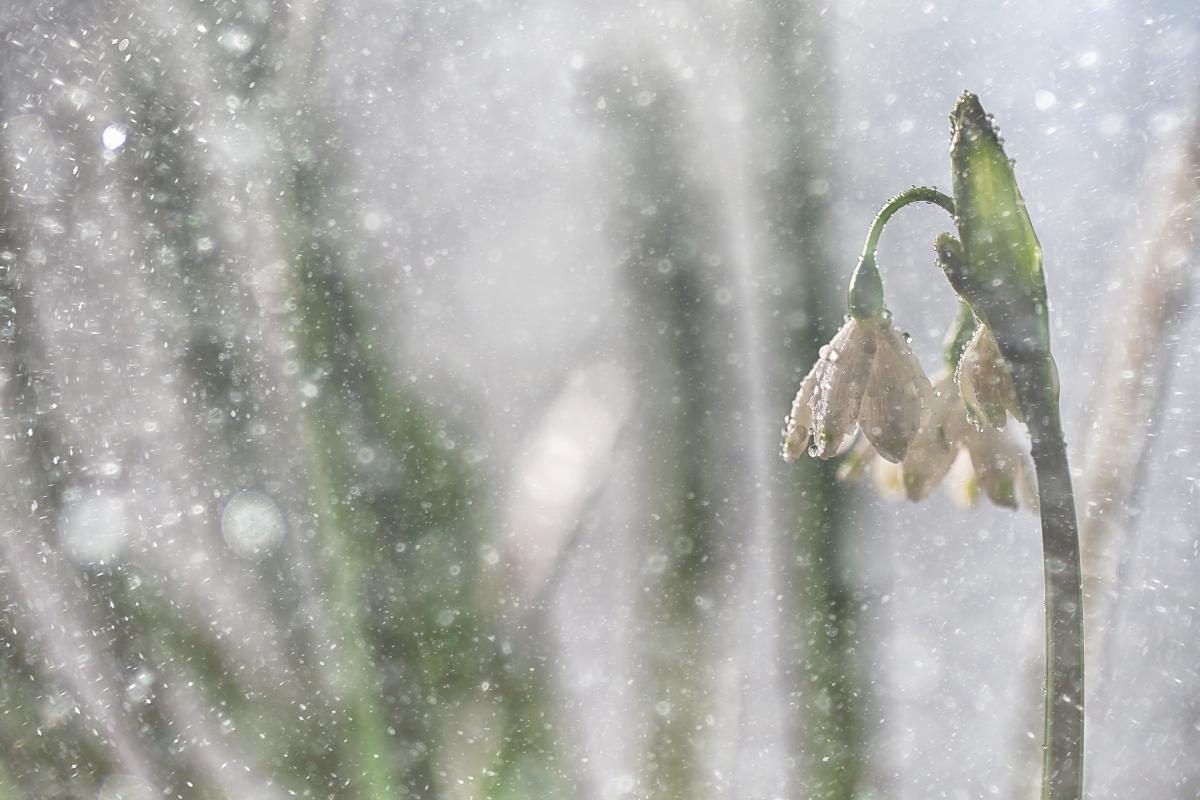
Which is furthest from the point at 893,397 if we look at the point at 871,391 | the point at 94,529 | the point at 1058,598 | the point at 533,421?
the point at 94,529

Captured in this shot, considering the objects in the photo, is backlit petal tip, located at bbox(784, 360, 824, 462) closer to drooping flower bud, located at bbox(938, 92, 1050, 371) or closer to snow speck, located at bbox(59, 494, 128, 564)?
drooping flower bud, located at bbox(938, 92, 1050, 371)

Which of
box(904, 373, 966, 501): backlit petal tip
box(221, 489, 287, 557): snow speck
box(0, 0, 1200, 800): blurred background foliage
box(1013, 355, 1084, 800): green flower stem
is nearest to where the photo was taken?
box(1013, 355, 1084, 800): green flower stem

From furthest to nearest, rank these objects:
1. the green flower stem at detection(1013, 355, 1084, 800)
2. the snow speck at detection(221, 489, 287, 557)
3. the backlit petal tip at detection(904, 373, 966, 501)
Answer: the snow speck at detection(221, 489, 287, 557)
the backlit petal tip at detection(904, 373, 966, 501)
the green flower stem at detection(1013, 355, 1084, 800)

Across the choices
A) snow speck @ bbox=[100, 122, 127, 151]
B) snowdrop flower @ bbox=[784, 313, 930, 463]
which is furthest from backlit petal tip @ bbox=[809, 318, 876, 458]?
snow speck @ bbox=[100, 122, 127, 151]

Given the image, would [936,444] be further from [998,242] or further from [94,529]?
[94,529]

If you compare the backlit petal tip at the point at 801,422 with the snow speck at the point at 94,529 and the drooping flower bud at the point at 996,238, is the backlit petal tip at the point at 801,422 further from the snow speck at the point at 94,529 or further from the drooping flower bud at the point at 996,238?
the snow speck at the point at 94,529

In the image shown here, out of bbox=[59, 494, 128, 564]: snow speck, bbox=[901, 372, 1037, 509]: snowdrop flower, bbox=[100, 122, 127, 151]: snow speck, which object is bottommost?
bbox=[901, 372, 1037, 509]: snowdrop flower
